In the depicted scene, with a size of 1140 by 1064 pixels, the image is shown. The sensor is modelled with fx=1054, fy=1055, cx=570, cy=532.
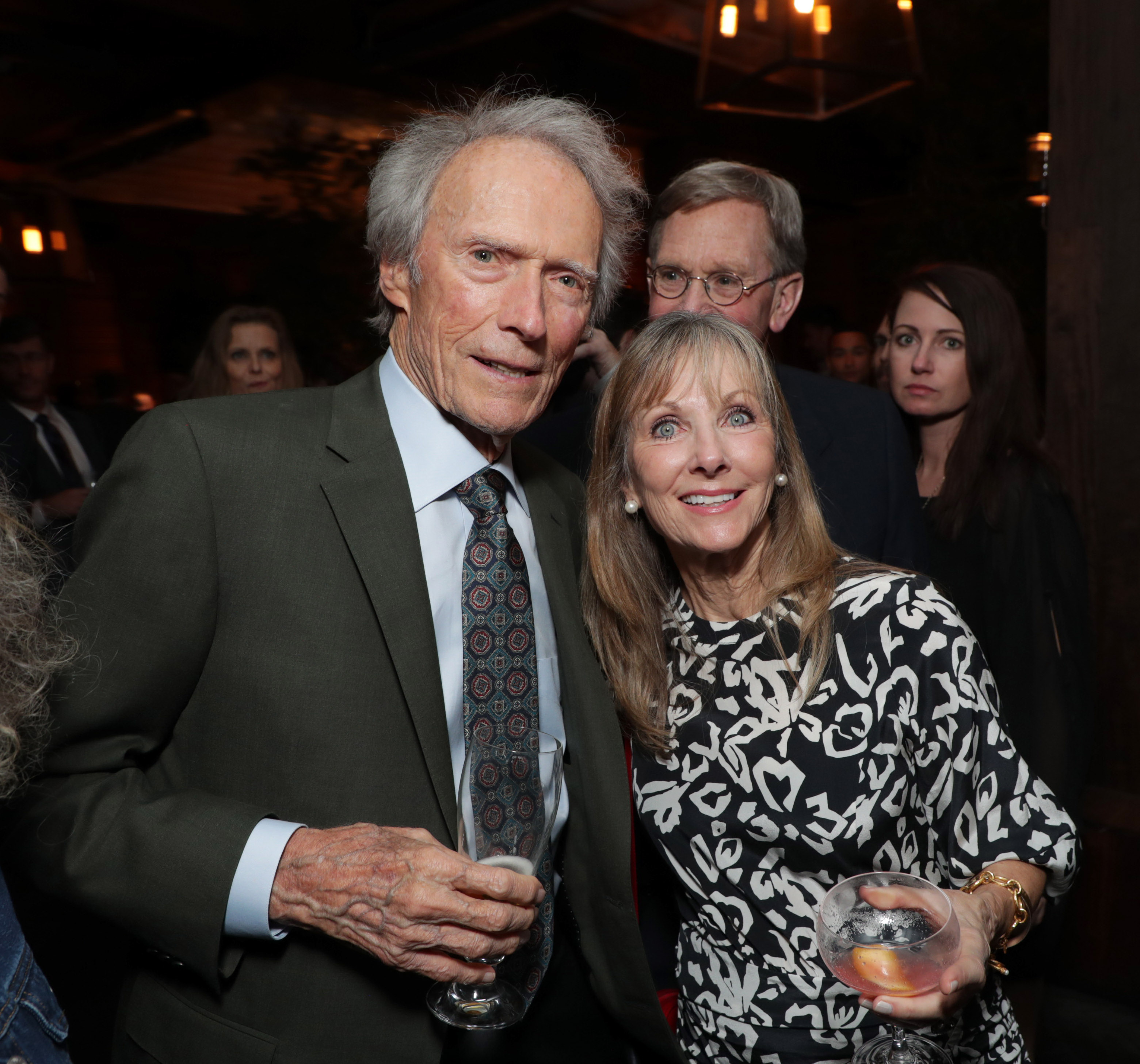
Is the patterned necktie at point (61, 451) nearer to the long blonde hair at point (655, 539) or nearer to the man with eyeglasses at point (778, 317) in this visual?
the man with eyeglasses at point (778, 317)

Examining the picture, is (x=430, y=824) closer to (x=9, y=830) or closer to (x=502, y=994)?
(x=502, y=994)

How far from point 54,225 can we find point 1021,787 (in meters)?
5.38

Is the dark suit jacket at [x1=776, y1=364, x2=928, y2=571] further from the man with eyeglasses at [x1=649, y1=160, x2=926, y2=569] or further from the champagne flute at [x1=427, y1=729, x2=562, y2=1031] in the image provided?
the champagne flute at [x1=427, y1=729, x2=562, y2=1031]

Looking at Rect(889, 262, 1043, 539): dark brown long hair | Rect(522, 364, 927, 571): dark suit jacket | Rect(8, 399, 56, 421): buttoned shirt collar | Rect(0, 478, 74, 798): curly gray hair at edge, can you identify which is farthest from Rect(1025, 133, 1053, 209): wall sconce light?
Rect(8, 399, 56, 421): buttoned shirt collar

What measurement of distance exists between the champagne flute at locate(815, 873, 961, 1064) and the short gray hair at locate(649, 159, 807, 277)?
63.9 inches

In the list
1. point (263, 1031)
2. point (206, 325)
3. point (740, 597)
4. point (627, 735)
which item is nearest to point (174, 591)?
point (263, 1031)

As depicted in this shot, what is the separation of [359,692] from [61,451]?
3.84 m

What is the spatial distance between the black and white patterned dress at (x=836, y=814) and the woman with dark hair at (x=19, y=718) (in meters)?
0.89

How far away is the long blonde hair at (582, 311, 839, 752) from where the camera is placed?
5.61 feet

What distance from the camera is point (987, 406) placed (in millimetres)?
2846

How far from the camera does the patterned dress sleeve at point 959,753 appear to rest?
1.52 metres

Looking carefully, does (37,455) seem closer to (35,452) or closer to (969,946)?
(35,452)

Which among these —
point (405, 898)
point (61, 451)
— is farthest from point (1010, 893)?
point (61, 451)

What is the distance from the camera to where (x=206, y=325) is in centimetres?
564
